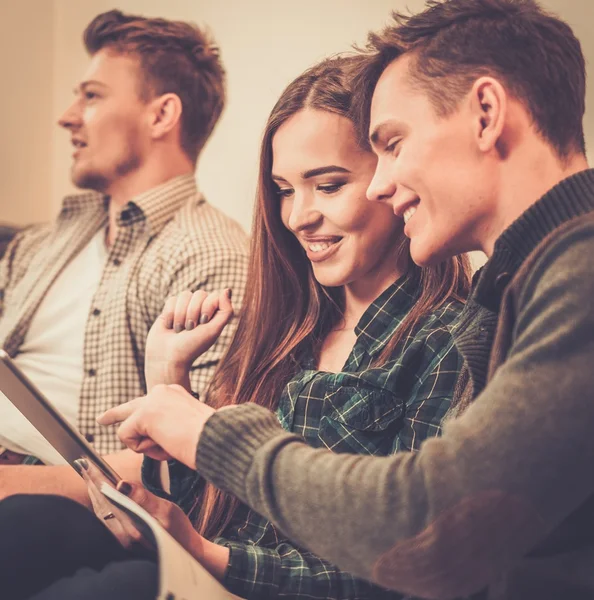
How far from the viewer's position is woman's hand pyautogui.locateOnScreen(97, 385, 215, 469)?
801mm

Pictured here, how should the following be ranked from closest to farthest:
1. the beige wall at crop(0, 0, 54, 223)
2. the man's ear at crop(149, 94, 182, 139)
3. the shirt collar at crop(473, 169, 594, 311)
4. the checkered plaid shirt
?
1. the shirt collar at crop(473, 169, 594, 311)
2. the checkered plaid shirt
3. the man's ear at crop(149, 94, 182, 139)
4. the beige wall at crop(0, 0, 54, 223)

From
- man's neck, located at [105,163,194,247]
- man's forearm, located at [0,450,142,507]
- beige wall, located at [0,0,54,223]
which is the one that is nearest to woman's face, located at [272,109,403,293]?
man's forearm, located at [0,450,142,507]

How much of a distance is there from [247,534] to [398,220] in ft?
1.71

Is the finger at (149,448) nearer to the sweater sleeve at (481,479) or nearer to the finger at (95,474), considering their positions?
the finger at (95,474)

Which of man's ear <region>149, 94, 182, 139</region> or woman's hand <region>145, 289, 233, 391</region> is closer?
woman's hand <region>145, 289, 233, 391</region>

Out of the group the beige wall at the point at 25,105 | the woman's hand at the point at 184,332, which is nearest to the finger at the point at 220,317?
the woman's hand at the point at 184,332

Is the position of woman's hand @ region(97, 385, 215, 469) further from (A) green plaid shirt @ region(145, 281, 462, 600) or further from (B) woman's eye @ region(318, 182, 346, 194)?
(B) woman's eye @ region(318, 182, 346, 194)

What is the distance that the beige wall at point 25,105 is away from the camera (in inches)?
99.9

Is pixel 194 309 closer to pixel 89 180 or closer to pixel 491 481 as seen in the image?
pixel 491 481

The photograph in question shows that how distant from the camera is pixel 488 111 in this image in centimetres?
83

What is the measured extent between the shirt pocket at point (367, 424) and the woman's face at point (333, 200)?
0.21 meters

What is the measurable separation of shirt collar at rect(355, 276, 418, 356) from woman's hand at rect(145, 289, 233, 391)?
8.0 inches

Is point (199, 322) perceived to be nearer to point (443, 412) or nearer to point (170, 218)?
point (443, 412)

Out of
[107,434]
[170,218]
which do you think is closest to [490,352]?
[107,434]
